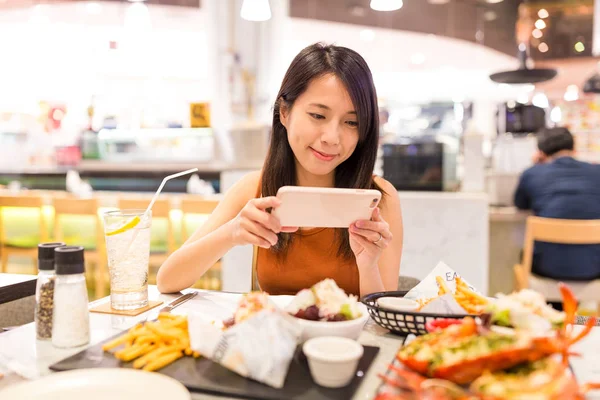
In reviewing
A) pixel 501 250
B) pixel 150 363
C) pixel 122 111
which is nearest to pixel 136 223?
pixel 150 363

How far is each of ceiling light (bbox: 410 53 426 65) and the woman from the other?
27.2 ft

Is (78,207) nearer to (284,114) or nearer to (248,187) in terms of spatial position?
(248,187)

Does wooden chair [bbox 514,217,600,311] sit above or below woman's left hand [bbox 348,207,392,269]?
below

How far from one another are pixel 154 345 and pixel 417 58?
961cm

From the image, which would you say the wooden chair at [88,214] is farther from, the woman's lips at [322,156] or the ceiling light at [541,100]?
the ceiling light at [541,100]

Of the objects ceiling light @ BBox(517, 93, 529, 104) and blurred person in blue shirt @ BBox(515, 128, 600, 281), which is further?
ceiling light @ BBox(517, 93, 529, 104)

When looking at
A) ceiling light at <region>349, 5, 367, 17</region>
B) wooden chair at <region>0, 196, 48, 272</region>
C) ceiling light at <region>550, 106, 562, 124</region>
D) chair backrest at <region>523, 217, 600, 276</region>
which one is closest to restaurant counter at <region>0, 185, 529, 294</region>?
chair backrest at <region>523, 217, 600, 276</region>

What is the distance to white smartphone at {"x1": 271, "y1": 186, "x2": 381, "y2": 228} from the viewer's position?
3.86 ft

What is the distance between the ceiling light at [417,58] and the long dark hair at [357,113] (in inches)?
330

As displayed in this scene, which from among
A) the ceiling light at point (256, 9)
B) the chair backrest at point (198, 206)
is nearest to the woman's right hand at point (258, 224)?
the ceiling light at point (256, 9)

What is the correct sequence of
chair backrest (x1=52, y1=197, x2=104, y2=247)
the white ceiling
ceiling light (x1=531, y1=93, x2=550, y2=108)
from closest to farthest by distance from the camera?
chair backrest (x1=52, y1=197, x2=104, y2=247) → the white ceiling → ceiling light (x1=531, y1=93, x2=550, y2=108)

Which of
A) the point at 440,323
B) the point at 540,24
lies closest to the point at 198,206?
the point at 440,323

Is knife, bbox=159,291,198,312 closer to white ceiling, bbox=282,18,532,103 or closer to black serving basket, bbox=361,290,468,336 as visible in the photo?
black serving basket, bbox=361,290,468,336

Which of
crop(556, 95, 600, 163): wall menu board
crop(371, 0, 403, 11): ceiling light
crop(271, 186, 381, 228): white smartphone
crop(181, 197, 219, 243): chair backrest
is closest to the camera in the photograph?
crop(271, 186, 381, 228): white smartphone
